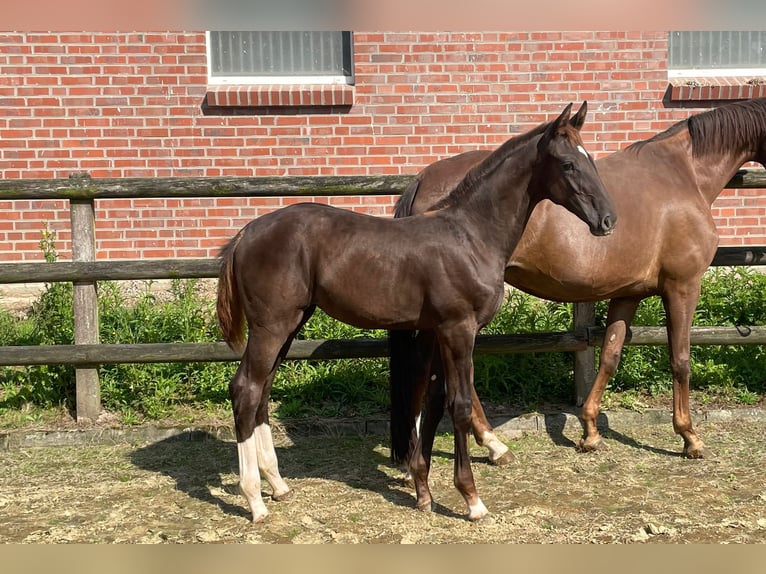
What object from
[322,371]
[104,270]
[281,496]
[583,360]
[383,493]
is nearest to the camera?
[281,496]

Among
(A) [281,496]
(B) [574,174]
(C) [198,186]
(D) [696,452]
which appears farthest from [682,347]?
(C) [198,186]

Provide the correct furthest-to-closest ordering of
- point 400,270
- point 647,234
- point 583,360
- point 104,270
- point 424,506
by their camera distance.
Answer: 1. point 583,360
2. point 104,270
3. point 647,234
4. point 424,506
5. point 400,270

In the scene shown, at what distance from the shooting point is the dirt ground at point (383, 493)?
3.76 m

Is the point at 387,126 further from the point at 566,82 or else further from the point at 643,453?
the point at 643,453

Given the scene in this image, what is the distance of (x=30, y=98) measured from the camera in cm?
702

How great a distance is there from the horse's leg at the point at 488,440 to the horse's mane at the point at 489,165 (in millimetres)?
1387

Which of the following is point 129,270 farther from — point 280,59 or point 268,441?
point 280,59

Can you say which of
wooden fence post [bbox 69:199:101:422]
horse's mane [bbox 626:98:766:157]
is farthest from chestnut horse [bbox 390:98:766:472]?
wooden fence post [bbox 69:199:101:422]

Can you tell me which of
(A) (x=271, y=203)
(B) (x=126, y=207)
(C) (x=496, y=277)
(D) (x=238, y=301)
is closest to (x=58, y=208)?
(B) (x=126, y=207)

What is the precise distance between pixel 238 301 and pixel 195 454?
5.06 ft

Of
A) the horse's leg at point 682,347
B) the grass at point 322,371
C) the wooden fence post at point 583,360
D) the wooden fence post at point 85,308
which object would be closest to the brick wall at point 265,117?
the grass at point 322,371

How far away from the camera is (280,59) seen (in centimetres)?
735

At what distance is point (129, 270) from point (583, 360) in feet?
10.5

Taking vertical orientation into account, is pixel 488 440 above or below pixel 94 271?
below
